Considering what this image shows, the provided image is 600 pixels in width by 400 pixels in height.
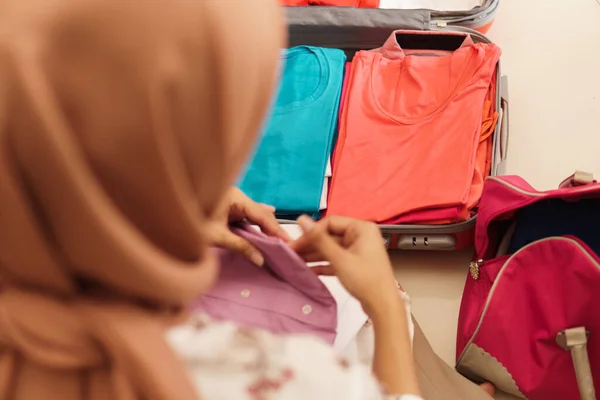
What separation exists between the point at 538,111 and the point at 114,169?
123cm

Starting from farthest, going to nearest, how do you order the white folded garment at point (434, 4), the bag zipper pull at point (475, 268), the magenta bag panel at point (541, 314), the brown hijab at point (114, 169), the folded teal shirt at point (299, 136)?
the white folded garment at point (434, 4) < the folded teal shirt at point (299, 136) < the bag zipper pull at point (475, 268) < the magenta bag panel at point (541, 314) < the brown hijab at point (114, 169)

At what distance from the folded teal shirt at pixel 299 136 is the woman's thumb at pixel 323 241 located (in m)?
0.42

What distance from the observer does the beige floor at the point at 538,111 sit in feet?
3.44

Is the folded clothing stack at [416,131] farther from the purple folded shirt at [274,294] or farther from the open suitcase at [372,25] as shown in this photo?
the purple folded shirt at [274,294]

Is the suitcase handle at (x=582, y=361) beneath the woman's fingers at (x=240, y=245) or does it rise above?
beneath

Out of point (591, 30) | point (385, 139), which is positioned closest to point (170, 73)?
point (385, 139)

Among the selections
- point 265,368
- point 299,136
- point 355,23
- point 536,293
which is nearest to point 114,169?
point 265,368

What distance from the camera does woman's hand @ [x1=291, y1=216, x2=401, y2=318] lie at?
54 centimetres

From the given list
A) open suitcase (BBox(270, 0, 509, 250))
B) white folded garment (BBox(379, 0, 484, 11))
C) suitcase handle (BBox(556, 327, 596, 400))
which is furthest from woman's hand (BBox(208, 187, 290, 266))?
white folded garment (BBox(379, 0, 484, 11))

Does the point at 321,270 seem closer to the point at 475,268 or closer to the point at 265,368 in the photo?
the point at 265,368

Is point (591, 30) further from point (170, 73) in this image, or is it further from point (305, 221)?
point (170, 73)

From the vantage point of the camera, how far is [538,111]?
1269 mm

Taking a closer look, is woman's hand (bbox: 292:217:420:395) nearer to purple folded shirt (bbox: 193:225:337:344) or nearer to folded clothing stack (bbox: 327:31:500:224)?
purple folded shirt (bbox: 193:225:337:344)

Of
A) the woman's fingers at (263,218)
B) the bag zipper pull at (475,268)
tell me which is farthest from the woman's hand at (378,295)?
the bag zipper pull at (475,268)
